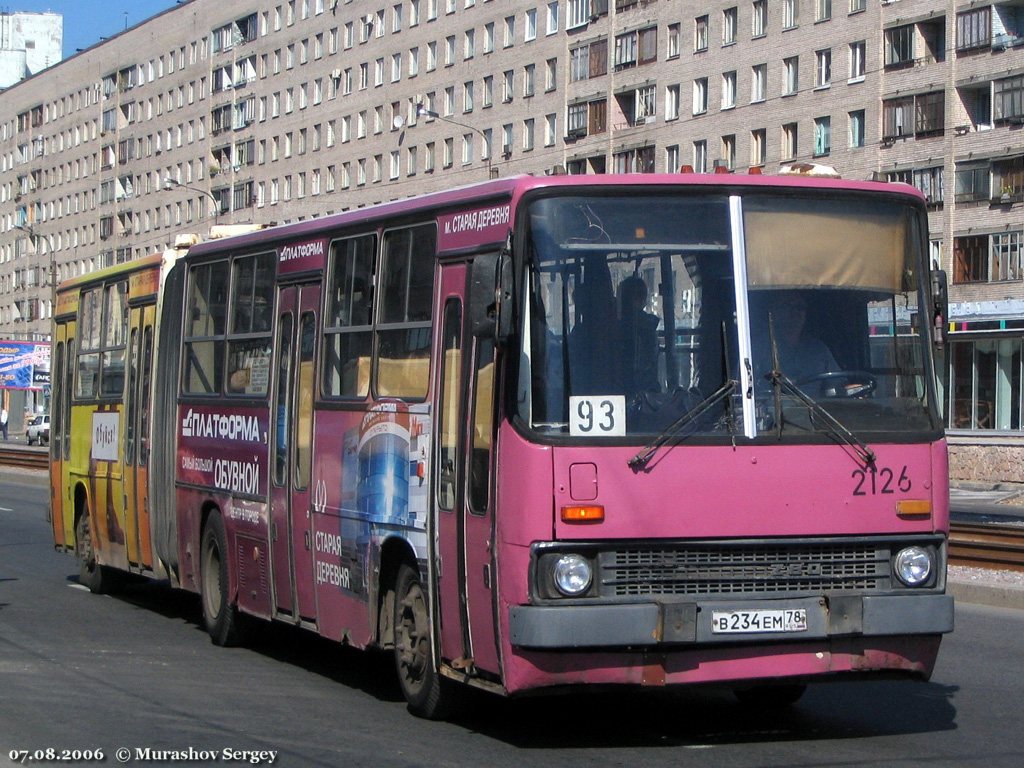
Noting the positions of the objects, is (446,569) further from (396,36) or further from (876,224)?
(396,36)

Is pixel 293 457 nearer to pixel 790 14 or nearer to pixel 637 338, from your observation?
pixel 637 338

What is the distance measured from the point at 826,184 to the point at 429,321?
2213 millimetres

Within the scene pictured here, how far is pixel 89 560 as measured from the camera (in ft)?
54.6

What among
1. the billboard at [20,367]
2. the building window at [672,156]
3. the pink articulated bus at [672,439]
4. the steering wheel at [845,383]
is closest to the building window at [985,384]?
the building window at [672,156]

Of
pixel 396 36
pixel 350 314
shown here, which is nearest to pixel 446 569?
pixel 350 314

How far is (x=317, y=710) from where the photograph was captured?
981 centimetres

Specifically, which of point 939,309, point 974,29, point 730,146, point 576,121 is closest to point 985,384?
point 974,29

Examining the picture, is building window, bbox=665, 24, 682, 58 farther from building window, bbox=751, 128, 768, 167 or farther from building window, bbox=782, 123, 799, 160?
building window, bbox=782, 123, 799, 160

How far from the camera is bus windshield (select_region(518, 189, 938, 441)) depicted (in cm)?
818

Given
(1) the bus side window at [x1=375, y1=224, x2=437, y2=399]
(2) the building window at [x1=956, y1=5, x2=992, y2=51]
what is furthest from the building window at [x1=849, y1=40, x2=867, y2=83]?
(1) the bus side window at [x1=375, y1=224, x2=437, y2=399]

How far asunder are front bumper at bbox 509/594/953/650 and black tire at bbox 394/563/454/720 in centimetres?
135

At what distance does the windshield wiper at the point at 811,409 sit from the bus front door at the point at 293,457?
3.73 meters

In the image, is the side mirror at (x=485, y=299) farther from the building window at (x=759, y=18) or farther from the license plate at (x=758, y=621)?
the building window at (x=759, y=18)

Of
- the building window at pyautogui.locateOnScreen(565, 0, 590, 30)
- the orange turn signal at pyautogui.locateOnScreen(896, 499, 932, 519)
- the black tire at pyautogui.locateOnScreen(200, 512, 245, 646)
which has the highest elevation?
the building window at pyautogui.locateOnScreen(565, 0, 590, 30)
